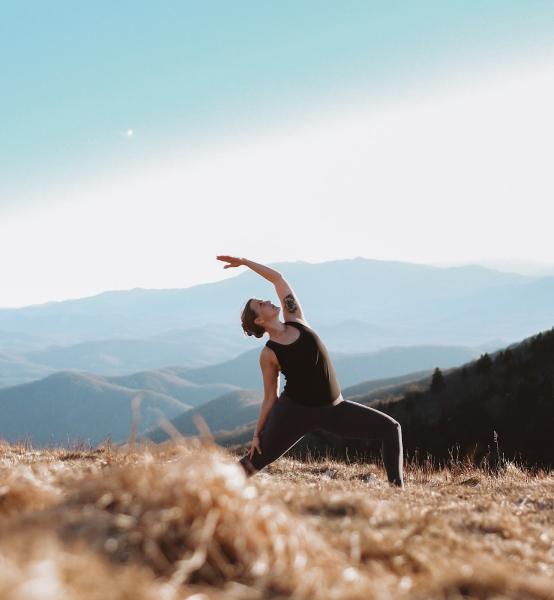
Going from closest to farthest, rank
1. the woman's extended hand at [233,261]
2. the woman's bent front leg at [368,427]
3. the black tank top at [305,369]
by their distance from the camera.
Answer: the black tank top at [305,369], the woman's bent front leg at [368,427], the woman's extended hand at [233,261]

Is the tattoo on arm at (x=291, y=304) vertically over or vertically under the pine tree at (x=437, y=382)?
over

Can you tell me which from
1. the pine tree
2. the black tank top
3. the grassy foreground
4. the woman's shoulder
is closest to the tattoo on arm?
the woman's shoulder

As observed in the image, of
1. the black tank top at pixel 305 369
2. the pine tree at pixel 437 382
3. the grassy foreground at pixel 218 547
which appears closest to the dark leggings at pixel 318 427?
the black tank top at pixel 305 369

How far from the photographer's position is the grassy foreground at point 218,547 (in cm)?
229

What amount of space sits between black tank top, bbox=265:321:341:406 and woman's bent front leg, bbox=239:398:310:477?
16cm

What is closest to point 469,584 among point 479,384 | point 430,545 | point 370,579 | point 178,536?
point 370,579

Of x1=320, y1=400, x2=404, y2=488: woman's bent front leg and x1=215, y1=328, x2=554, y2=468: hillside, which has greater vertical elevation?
x1=320, y1=400, x2=404, y2=488: woman's bent front leg

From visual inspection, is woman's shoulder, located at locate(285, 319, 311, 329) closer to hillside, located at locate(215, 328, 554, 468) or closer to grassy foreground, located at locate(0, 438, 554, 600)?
grassy foreground, located at locate(0, 438, 554, 600)

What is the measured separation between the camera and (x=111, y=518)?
2.96 m

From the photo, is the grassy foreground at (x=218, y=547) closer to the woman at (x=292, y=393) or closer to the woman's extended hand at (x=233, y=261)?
the woman at (x=292, y=393)

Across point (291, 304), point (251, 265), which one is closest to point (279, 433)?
point (291, 304)

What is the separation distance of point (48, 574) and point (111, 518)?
A: 36.9 inches

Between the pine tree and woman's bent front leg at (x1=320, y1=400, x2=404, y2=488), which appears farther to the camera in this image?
the pine tree

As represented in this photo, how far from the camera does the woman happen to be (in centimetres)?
662
